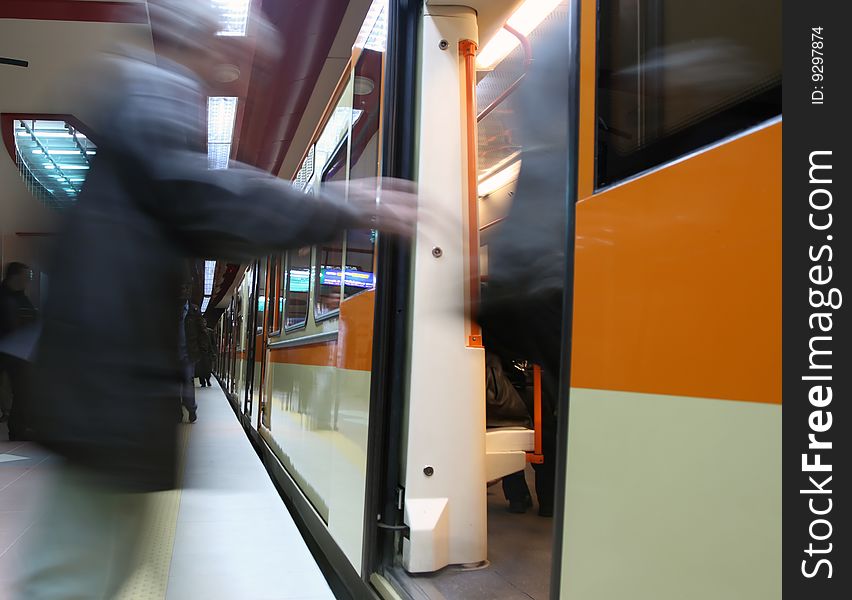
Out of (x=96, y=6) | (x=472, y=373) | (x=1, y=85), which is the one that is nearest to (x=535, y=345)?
(x=472, y=373)

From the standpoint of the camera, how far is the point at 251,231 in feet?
3.35

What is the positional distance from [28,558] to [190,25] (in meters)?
0.86

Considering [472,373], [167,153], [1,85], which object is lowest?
[472,373]

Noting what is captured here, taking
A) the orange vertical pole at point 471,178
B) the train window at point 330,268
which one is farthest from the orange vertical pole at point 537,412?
the train window at point 330,268

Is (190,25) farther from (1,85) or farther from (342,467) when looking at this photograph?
(1,85)

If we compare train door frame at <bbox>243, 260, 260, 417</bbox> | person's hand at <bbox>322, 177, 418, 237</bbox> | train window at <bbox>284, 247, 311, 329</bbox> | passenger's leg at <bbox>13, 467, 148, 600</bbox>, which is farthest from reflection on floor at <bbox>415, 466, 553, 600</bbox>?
train door frame at <bbox>243, 260, 260, 417</bbox>

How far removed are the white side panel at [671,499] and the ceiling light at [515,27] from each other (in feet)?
6.82

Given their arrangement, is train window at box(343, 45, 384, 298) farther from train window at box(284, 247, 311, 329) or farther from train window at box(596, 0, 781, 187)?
train window at box(596, 0, 781, 187)

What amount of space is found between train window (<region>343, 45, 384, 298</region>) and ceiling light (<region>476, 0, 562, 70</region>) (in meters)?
0.52

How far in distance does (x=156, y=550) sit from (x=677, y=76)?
10.4ft

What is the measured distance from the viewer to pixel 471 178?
2.41 metres

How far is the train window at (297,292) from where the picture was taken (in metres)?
4.09

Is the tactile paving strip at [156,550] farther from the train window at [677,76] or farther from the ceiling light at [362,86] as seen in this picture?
the ceiling light at [362,86]

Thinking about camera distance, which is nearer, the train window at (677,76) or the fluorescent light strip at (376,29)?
the train window at (677,76)
